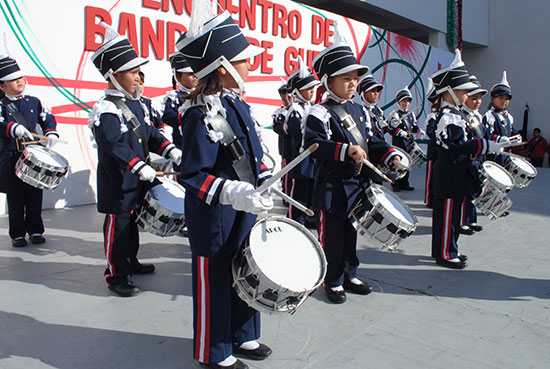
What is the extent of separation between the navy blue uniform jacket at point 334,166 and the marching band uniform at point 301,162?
1.95 meters

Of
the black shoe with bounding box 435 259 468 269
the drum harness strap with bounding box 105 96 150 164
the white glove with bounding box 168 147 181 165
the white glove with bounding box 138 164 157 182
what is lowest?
the black shoe with bounding box 435 259 468 269

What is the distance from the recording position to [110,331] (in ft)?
10.2

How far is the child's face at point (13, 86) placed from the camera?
17.2ft

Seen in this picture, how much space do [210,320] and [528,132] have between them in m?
18.9

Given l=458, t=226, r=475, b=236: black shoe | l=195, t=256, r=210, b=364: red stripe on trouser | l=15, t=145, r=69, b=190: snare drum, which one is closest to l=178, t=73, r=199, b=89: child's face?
l=15, t=145, r=69, b=190: snare drum

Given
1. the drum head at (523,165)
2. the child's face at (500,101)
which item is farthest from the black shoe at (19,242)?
the child's face at (500,101)

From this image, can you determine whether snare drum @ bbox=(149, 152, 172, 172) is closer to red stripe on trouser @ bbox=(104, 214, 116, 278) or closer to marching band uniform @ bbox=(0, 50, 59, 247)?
marching band uniform @ bbox=(0, 50, 59, 247)

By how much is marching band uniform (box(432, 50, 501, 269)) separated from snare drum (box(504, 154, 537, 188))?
1441 millimetres

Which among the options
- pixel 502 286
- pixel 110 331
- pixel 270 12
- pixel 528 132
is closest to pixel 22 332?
pixel 110 331

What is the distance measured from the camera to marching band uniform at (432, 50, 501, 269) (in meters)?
4.49

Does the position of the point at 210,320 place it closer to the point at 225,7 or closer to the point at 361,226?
the point at 361,226

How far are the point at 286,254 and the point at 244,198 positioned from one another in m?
0.43

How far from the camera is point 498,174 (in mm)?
5059

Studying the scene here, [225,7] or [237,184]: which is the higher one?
[225,7]
